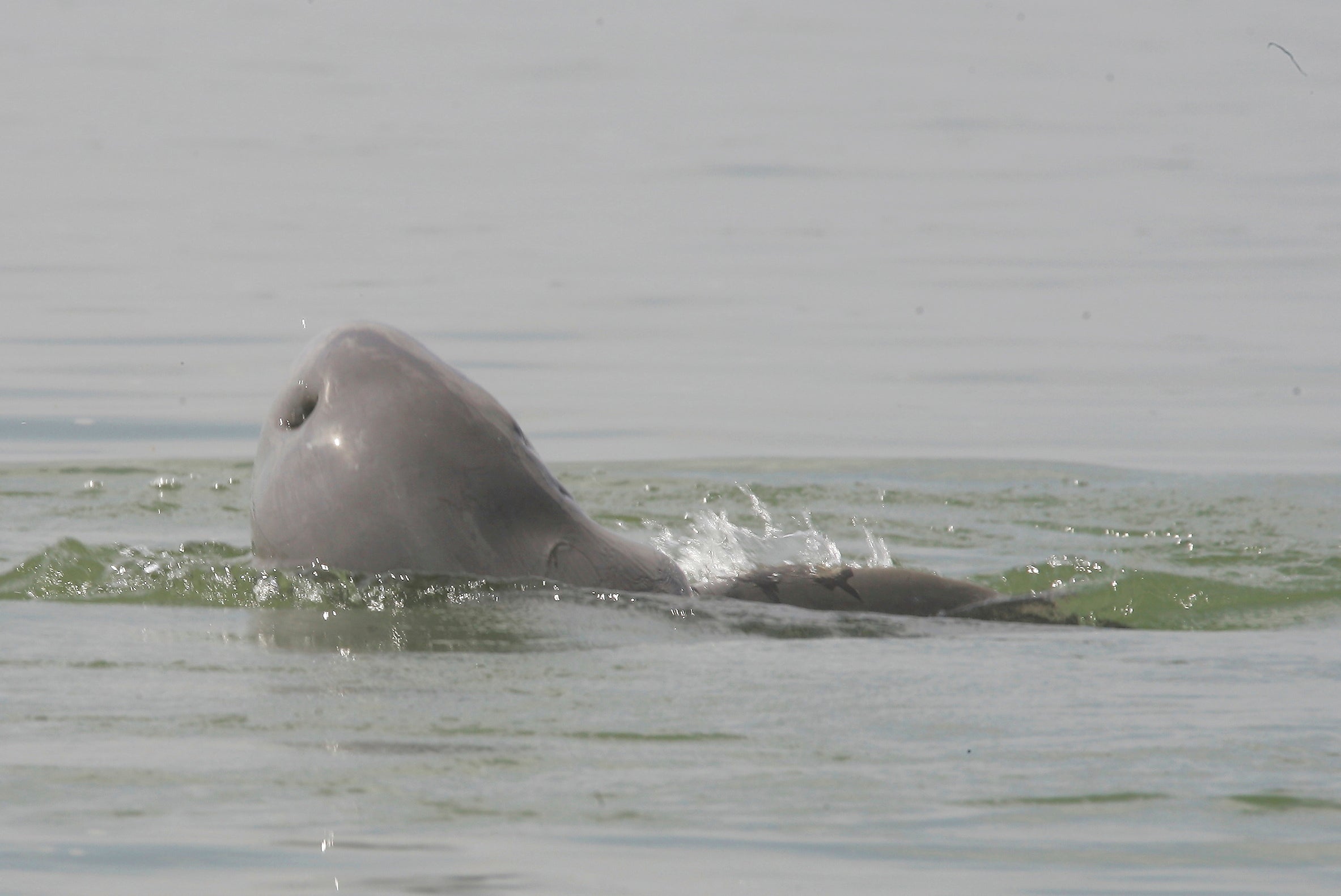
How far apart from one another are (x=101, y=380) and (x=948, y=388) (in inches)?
205

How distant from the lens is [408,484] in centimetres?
630

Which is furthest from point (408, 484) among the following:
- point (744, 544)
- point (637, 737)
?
point (744, 544)

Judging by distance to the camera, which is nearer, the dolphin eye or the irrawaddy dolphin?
Result: the irrawaddy dolphin

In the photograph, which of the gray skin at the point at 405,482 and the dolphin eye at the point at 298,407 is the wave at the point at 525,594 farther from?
the dolphin eye at the point at 298,407

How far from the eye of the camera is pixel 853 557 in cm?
906

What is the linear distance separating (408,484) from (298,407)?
1.60 feet

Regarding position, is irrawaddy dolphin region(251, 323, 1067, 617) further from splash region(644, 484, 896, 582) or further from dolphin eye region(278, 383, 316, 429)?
splash region(644, 484, 896, 582)

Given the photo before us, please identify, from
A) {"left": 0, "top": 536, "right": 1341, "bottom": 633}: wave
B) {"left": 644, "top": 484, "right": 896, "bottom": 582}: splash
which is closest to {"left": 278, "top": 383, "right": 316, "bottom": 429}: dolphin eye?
{"left": 0, "top": 536, "right": 1341, "bottom": 633}: wave

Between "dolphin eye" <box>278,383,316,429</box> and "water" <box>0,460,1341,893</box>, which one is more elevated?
"dolphin eye" <box>278,383,316,429</box>

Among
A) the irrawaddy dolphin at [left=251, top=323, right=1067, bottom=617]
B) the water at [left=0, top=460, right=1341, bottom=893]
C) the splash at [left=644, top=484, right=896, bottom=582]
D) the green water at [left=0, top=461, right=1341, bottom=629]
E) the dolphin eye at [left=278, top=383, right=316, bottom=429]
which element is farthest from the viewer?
the splash at [left=644, top=484, right=896, bottom=582]

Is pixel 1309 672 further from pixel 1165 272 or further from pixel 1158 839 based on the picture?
pixel 1165 272

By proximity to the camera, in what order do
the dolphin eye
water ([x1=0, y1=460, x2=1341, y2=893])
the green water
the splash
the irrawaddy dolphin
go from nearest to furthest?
water ([x1=0, y1=460, x2=1341, y2=893]), the irrawaddy dolphin, the dolphin eye, the green water, the splash

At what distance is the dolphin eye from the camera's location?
6531 mm

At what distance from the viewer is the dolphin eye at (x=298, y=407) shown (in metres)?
6.53
